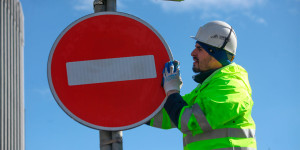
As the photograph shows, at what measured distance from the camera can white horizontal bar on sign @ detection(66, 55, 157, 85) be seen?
356cm

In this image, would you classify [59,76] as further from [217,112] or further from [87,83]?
[217,112]

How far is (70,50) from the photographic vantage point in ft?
11.8

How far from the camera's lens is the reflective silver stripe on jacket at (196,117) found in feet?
12.5

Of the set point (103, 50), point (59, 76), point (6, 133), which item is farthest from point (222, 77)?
point (6, 133)

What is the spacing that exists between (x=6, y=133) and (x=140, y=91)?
196 ft

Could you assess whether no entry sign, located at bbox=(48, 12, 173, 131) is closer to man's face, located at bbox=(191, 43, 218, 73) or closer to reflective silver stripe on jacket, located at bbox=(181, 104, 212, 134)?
reflective silver stripe on jacket, located at bbox=(181, 104, 212, 134)

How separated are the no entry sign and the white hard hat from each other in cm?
95

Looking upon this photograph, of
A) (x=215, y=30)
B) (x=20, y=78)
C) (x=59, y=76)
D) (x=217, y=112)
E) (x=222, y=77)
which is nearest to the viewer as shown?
(x=59, y=76)

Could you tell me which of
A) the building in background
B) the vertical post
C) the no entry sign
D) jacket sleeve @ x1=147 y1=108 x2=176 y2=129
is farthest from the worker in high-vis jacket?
the building in background

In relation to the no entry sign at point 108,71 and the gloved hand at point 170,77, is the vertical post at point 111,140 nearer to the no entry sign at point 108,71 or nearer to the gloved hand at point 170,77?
the no entry sign at point 108,71

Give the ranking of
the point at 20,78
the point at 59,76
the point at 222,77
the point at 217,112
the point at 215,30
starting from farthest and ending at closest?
the point at 20,78 → the point at 215,30 → the point at 222,77 → the point at 217,112 → the point at 59,76

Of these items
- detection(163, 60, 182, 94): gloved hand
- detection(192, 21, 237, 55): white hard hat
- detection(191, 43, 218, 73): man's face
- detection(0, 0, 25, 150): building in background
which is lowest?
detection(163, 60, 182, 94): gloved hand

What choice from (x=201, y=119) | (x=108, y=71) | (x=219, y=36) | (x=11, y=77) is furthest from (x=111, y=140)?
(x=11, y=77)

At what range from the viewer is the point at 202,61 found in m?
4.55
